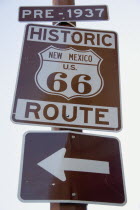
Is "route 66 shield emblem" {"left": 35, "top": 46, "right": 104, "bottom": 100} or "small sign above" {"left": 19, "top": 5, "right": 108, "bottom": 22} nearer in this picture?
"route 66 shield emblem" {"left": 35, "top": 46, "right": 104, "bottom": 100}

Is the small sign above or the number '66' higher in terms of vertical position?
the small sign above

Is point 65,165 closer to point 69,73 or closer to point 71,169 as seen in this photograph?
point 71,169

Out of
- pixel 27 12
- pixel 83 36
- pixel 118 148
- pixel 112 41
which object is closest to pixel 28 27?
pixel 27 12

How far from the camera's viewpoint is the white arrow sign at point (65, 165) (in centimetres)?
131

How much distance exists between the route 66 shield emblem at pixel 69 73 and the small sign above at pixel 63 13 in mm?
313

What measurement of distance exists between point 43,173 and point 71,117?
0.32 m

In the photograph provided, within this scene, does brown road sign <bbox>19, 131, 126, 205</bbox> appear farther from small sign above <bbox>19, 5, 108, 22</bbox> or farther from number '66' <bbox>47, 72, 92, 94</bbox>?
small sign above <bbox>19, 5, 108, 22</bbox>

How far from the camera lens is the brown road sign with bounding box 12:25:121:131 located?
58.3 inches

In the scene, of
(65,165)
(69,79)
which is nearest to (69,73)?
(69,79)

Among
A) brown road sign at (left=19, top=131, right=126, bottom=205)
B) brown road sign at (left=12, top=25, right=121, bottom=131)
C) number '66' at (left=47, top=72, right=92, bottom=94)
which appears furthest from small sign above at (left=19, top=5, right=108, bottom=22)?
brown road sign at (left=19, top=131, right=126, bottom=205)

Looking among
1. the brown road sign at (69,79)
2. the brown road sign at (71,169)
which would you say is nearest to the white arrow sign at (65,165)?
the brown road sign at (71,169)

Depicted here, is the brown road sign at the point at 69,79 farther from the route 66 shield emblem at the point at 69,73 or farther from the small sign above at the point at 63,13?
the small sign above at the point at 63,13

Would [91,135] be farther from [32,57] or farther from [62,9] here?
[62,9]

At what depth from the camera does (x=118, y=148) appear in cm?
148
